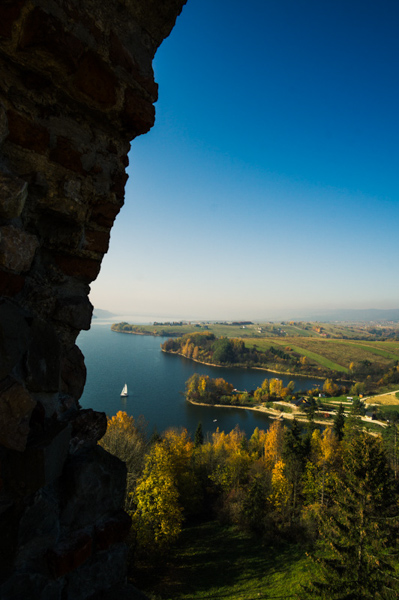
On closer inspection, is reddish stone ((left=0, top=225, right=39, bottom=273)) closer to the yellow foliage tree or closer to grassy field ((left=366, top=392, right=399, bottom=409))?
the yellow foliage tree

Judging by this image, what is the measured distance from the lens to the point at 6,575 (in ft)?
4.38

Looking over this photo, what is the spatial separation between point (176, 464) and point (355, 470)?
14.6m

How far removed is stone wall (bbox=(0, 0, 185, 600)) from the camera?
4.63 feet

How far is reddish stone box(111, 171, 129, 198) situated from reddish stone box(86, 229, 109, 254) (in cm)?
31

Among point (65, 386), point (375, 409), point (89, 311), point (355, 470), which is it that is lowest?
point (375, 409)

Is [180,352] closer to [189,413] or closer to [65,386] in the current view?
[189,413]

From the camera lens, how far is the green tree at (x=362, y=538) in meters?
11.0

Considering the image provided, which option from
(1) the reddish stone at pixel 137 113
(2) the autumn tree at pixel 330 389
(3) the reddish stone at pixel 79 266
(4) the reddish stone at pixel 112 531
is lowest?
(2) the autumn tree at pixel 330 389

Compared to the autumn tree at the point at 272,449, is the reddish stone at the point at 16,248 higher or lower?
higher

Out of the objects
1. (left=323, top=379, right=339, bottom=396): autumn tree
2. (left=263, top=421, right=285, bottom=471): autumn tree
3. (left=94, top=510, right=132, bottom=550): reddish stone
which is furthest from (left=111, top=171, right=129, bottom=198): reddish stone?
(left=323, top=379, right=339, bottom=396): autumn tree

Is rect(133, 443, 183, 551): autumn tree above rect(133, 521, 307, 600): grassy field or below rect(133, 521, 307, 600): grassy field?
above

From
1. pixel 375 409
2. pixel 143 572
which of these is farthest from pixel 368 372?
pixel 143 572

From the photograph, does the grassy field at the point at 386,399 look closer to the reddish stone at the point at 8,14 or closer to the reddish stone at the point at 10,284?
the reddish stone at the point at 10,284

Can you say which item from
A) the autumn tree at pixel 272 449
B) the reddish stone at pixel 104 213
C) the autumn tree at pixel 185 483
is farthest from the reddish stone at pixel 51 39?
the autumn tree at pixel 272 449
